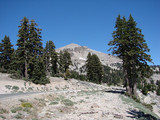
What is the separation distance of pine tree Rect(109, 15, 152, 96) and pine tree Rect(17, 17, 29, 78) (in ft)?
62.1

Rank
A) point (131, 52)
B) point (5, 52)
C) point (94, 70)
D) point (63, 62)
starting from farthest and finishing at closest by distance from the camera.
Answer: point (63, 62)
point (94, 70)
point (5, 52)
point (131, 52)

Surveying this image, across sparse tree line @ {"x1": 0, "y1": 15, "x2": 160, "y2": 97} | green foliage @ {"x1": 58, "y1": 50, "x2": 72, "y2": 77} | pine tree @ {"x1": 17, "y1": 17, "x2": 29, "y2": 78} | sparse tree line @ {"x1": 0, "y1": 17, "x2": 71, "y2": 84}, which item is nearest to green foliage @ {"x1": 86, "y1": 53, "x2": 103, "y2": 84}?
green foliage @ {"x1": 58, "y1": 50, "x2": 72, "y2": 77}

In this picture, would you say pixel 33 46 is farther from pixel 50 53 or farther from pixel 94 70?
pixel 94 70

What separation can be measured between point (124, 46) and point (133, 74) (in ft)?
15.3

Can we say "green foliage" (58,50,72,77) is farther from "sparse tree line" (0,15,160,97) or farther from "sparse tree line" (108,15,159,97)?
"sparse tree line" (108,15,159,97)

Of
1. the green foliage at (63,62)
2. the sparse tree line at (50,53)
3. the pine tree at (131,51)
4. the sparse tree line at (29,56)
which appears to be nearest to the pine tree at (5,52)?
the sparse tree line at (50,53)

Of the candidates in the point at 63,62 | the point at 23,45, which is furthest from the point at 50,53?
the point at 23,45

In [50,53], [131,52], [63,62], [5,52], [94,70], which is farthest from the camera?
[63,62]

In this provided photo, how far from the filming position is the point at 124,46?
70.0 ft

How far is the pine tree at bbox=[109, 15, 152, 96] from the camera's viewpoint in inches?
792

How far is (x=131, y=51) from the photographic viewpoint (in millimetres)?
19688

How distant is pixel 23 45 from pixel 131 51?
23.2m

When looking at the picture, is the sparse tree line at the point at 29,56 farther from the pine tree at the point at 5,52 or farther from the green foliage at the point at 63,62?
the green foliage at the point at 63,62

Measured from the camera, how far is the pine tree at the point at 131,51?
2011 centimetres
